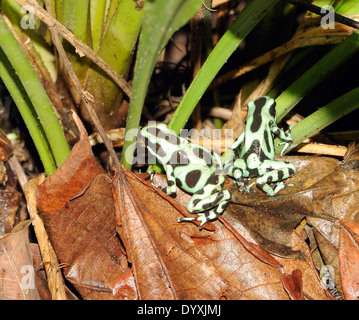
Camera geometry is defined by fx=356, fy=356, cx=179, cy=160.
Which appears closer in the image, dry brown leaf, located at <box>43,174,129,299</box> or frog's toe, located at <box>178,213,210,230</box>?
dry brown leaf, located at <box>43,174,129,299</box>

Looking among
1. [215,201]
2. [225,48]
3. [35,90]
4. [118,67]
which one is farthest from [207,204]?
[35,90]

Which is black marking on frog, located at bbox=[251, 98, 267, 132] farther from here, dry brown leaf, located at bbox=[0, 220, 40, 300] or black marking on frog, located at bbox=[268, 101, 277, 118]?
dry brown leaf, located at bbox=[0, 220, 40, 300]

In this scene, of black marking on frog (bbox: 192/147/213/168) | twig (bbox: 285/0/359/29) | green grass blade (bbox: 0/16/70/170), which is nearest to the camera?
green grass blade (bbox: 0/16/70/170)

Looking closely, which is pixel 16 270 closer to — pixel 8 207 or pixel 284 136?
pixel 8 207

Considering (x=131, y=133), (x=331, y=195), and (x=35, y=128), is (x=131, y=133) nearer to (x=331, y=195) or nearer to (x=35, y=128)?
(x=35, y=128)

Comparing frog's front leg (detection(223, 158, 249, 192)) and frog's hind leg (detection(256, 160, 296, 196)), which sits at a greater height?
frog's front leg (detection(223, 158, 249, 192))

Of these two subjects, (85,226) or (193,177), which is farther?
(193,177)

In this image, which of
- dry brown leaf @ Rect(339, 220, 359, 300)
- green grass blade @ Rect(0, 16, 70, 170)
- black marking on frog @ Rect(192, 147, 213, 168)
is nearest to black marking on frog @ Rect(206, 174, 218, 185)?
black marking on frog @ Rect(192, 147, 213, 168)

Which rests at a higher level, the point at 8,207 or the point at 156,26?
the point at 8,207

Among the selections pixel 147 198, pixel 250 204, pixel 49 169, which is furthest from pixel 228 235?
pixel 49 169
